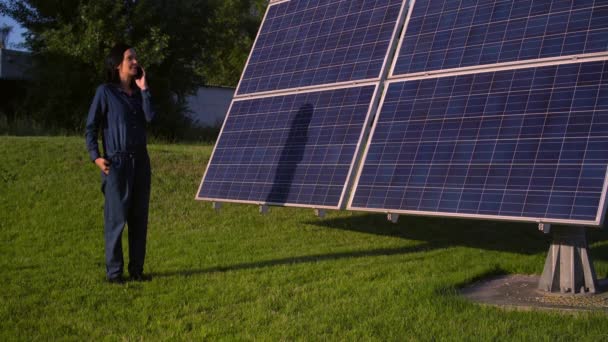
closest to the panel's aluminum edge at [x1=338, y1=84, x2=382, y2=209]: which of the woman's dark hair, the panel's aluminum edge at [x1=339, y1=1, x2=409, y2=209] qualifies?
the panel's aluminum edge at [x1=339, y1=1, x2=409, y2=209]

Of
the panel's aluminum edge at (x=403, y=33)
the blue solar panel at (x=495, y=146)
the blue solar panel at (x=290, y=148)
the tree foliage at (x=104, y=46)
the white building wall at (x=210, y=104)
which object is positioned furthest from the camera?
the white building wall at (x=210, y=104)

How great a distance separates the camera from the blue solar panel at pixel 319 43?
11.1 m

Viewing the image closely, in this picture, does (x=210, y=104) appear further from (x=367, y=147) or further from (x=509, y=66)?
(x=509, y=66)

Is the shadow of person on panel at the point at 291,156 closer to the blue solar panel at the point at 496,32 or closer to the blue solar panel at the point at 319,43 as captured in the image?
the blue solar panel at the point at 319,43

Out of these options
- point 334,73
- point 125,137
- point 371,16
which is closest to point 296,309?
point 125,137

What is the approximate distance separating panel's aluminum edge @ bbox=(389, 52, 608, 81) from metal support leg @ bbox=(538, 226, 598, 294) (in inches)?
76.0

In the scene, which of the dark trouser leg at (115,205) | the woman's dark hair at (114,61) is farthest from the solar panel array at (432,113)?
the woman's dark hair at (114,61)

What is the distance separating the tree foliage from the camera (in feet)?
92.4

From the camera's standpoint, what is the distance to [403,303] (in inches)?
299

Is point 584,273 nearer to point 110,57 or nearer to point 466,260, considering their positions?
point 466,260

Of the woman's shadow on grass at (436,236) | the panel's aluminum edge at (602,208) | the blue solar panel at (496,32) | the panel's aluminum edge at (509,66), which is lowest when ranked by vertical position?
the woman's shadow on grass at (436,236)

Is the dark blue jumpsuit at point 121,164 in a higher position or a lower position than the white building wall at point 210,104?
lower

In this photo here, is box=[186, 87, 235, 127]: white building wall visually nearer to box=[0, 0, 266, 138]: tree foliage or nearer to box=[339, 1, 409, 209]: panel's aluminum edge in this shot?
box=[0, 0, 266, 138]: tree foliage

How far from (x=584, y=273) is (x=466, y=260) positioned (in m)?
2.51
